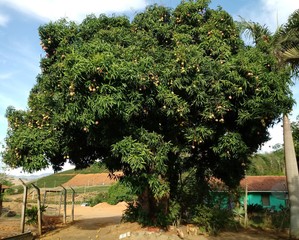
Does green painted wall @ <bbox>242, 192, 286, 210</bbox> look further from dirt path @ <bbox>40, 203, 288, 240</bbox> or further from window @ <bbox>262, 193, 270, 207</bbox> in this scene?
dirt path @ <bbox>40, 203, 288, 240</bbox>

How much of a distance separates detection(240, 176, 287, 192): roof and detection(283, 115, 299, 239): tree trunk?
47.3ft

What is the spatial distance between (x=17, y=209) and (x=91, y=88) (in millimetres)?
29609

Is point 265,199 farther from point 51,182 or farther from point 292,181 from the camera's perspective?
point 51,182

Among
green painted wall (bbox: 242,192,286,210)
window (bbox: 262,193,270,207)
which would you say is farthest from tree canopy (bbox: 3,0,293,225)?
window (bbox: 262,193,270,207)

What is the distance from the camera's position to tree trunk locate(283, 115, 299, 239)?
13195 mm

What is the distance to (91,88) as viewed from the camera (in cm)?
898

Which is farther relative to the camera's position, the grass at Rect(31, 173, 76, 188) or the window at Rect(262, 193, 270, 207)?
the grass at Rect(31, 173, 76, 188)

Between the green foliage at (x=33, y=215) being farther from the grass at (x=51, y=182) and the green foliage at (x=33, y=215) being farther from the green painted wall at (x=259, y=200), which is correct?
the grass at (x=51, y=182)

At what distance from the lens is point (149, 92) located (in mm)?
10484

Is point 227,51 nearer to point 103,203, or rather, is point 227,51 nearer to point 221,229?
point 221,229

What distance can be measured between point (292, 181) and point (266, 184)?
17702mm

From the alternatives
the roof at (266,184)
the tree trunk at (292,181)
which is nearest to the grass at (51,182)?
Result: the roof at (266,184)

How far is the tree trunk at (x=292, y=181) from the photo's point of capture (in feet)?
43.3

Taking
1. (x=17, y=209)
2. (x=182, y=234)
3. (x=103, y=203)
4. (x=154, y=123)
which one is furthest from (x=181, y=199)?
(x=103, y=203)
